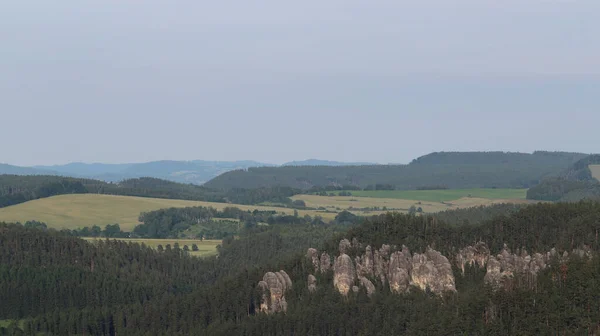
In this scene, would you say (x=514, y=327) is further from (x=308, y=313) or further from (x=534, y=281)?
(x=308, y=313)

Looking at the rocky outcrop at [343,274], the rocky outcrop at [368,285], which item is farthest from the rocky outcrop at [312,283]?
the rocky outcrop at [368,285]

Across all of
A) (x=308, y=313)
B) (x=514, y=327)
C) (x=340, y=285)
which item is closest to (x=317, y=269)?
(x=340, y=285)

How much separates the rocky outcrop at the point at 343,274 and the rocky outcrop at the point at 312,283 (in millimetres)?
4652

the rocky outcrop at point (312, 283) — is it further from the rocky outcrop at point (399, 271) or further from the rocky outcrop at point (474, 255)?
the rocky outcrop at point (474, 255)

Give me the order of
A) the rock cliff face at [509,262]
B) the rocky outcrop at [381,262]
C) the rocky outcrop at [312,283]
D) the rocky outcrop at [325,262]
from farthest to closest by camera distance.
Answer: the rocky outcrop at [325,262] → the rocky outcrop at [381,262] → the rocky outcrop at [312,283] → the rock cliff face at [509,262]

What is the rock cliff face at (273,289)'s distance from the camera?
185 m

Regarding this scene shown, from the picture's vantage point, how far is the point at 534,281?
155m

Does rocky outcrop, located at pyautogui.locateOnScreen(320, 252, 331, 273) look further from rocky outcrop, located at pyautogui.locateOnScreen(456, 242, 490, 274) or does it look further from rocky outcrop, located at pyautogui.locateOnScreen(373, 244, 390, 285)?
rocky outcrop, located at pyautogui.locateOnScreen(456, 242, 490, 274)

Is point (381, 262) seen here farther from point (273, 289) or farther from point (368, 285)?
point (273, 289)

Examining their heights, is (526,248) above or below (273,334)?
above

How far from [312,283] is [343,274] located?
840 cm

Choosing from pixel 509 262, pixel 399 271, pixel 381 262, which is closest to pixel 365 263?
pixel 381 262

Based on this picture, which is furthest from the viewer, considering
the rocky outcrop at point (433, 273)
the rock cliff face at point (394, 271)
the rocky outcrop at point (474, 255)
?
the rocky outcrop at point (474, 255)

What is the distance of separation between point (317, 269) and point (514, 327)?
197 feet
